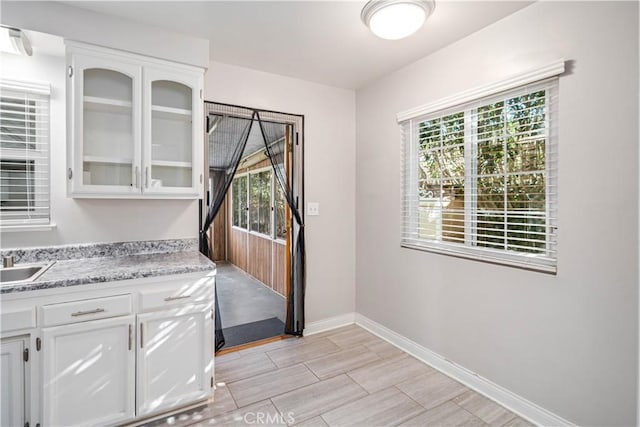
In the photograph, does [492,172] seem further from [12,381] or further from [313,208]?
[12,381]

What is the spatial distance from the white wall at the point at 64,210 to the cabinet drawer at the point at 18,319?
0.70 metres

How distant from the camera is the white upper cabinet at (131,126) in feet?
6.48

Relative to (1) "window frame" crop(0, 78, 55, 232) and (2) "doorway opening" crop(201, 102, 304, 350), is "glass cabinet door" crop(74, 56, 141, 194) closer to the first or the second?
(1) "window frame" crop(0, 78, 55, 232)

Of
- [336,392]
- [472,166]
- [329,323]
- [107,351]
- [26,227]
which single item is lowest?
[336,392]

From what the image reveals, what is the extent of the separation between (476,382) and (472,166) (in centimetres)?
150

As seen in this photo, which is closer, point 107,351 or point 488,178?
point 107,351

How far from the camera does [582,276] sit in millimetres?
1714

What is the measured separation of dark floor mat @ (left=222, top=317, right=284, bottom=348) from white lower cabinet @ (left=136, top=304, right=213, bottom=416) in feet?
2.98

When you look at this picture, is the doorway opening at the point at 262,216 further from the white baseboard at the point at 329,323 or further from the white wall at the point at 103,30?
the white wall at the point at 103,30

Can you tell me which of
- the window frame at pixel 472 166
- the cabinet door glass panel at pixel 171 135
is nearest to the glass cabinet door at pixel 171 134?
the cabinet door glass panel at pixel 171 135

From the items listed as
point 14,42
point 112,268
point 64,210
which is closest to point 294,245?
point 112,268

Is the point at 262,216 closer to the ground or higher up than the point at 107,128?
closer to the ground

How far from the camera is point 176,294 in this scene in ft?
6.28

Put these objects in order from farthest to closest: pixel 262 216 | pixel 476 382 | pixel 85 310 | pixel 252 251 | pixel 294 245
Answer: pixel 252 251, pixel 262 216, pixel 294 245, pixel 476 382, pixel 85 310
